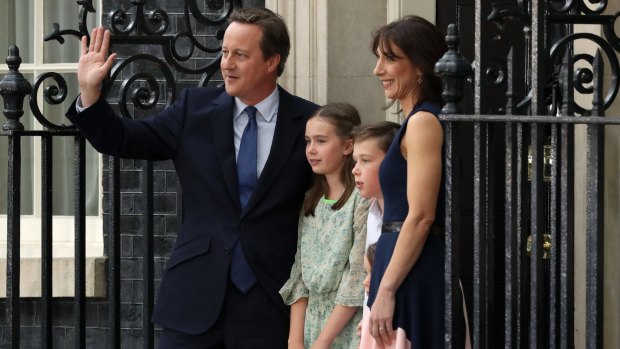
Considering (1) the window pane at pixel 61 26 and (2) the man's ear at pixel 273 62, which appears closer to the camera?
(2) the man's ear at pixel 273 62

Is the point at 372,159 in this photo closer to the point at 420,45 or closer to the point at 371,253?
the point at 371,253

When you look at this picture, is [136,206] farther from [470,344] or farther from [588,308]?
Answer: [588,308]

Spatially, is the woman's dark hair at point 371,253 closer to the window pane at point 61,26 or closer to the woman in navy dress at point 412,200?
the woman in navy dress at point 412,200

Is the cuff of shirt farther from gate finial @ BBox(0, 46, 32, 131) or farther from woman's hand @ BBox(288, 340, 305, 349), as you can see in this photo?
woman's hand @ BBox(288, 340, 305, 349)

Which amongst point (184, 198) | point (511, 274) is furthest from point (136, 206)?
point (511, 274)

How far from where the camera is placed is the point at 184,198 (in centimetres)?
530

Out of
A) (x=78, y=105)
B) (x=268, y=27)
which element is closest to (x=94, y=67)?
(x=78, y=105)

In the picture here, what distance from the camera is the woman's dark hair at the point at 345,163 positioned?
5.11 m

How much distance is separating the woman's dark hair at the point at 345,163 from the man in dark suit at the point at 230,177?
0.07 m

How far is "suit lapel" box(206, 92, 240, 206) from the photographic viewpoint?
202 inches

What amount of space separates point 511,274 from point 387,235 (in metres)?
0.54

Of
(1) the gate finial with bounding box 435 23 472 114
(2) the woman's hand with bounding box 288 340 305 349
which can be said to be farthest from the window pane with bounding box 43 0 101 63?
(1) the gate finial with bounding box 435 23 472 114

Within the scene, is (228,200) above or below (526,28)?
below

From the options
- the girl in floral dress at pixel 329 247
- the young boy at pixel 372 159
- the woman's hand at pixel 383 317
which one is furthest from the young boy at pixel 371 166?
the woman's hand at pixel 383 317
